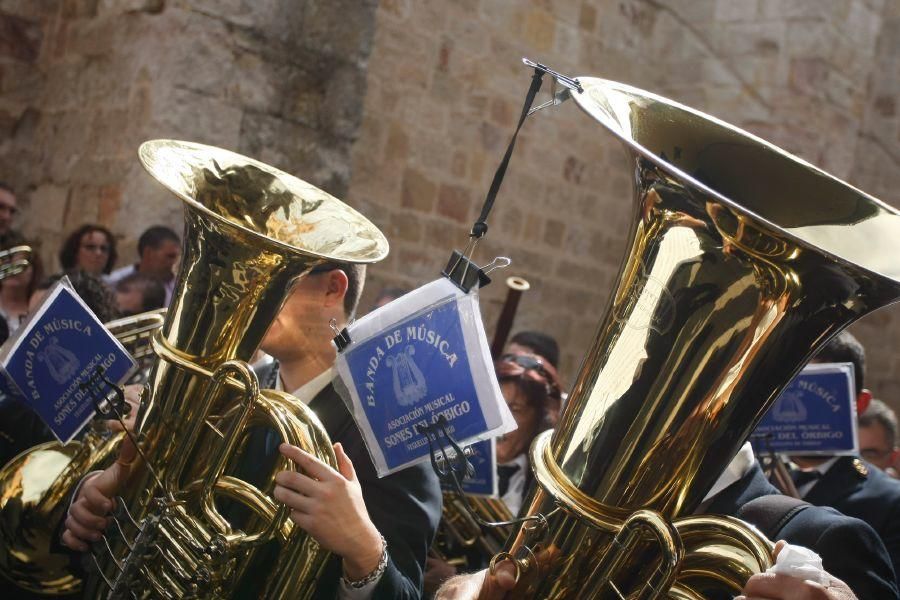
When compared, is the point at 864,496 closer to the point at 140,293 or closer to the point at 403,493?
the point at 403,493

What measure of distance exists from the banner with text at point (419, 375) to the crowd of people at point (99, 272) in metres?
1.96

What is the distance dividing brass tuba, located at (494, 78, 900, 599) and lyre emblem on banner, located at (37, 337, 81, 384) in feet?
4.93

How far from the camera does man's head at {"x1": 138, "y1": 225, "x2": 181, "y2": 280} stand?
18.8 feet

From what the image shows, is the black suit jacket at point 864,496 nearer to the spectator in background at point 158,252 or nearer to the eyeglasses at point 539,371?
the eyeglasses at point 539,371

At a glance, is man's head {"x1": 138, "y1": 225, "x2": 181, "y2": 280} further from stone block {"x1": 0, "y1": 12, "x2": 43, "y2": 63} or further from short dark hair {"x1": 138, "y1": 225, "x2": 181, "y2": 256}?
stone block {"x1": 0, "y1": 12, "x2": 43, "y2": 63}

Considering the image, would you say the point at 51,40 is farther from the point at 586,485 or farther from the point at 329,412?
the point at 586,485

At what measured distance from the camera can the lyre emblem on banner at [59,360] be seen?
2955 millimetres

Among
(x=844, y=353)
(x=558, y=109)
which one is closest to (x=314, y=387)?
(x=844, y=353)

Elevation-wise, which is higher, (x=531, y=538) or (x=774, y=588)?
(x=774, y=588)

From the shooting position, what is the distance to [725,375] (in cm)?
184

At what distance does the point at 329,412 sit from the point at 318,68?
13.8 feet

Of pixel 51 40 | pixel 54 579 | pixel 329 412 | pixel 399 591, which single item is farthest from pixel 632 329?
pixel 51 40

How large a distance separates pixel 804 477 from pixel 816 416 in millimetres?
279

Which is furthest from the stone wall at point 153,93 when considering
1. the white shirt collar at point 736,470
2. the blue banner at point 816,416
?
the white shirt collar at point 736,470
